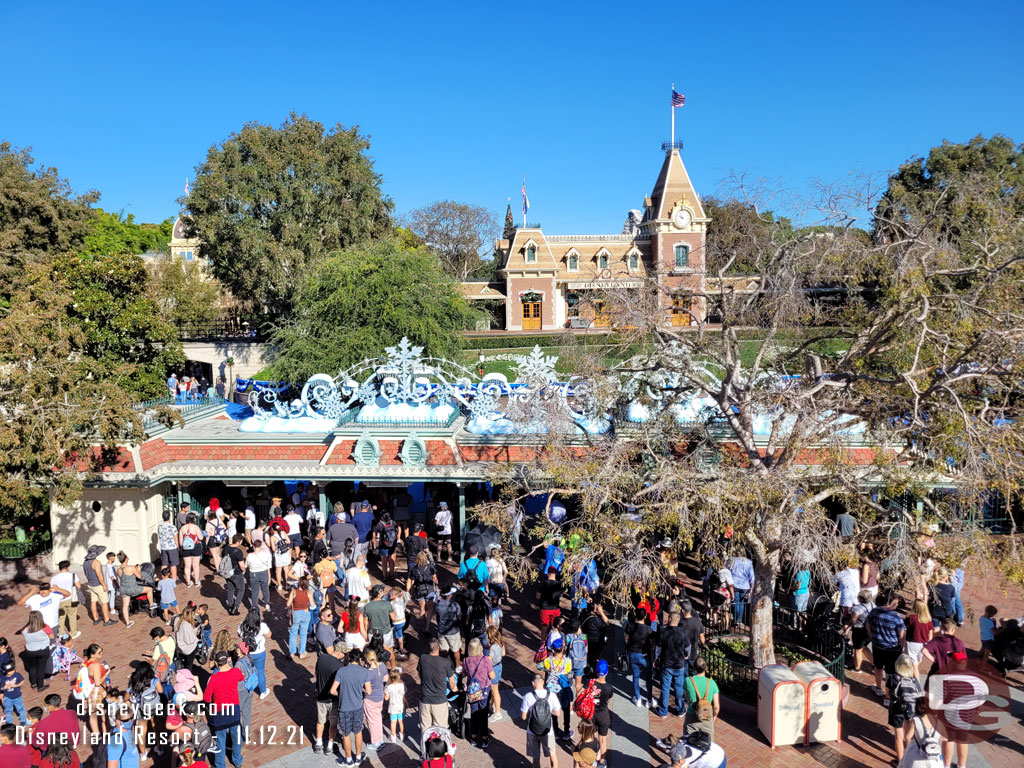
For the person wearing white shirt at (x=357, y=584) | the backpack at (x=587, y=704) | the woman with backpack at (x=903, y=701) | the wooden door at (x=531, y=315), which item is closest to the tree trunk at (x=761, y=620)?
the woman with backpack at (x=903, y=701)

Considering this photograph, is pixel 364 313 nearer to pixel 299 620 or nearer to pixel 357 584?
pixel 357 584

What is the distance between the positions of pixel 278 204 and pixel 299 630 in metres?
27.0

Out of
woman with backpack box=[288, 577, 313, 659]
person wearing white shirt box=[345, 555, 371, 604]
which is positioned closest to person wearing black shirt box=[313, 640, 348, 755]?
woman with backpack box=[288, 577, 313, 659]

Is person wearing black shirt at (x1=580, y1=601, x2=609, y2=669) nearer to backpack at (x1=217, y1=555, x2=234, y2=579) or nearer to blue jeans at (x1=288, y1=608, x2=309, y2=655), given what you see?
blue jeans at (x1=288, y1=608, x2=309, y2=655)

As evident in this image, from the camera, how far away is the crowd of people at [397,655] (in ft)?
26.0

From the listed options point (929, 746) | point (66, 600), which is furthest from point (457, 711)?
point (66, 600)

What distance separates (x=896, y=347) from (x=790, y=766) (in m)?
5.35

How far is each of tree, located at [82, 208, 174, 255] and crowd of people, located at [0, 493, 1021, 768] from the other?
50.2m

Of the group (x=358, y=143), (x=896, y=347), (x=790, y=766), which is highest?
(x=358, y=143)

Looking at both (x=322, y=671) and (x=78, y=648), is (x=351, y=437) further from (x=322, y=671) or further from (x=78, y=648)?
(x=322, y=671)

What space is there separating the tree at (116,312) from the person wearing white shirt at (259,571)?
615 cm

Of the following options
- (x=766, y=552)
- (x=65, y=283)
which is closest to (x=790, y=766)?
(x=766, y=552)

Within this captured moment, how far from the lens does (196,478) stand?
15.1m

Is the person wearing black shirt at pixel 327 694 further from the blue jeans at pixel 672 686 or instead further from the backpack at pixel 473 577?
the blue jeans at pixel 672 686
